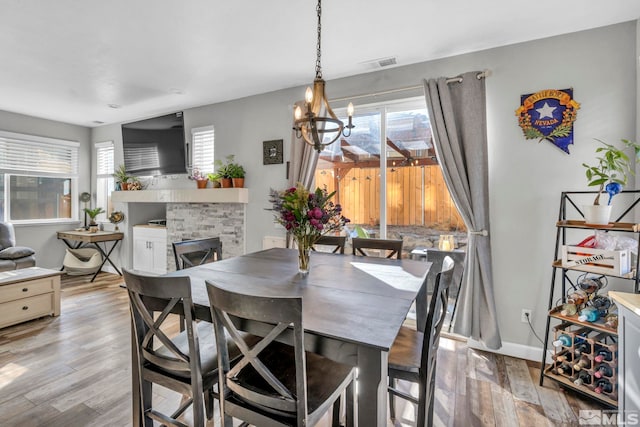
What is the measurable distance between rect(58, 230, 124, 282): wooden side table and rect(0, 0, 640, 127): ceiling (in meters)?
2.28

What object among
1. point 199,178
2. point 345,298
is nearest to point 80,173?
point 199,178

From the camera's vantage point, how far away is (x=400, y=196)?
10.6 ft

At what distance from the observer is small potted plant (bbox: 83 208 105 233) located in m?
→ 5.36

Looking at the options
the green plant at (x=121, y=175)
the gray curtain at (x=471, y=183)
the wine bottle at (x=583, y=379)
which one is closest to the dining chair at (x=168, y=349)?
the gray curtain at (x=471, y=183)

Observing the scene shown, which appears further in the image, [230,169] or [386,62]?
[230,169]

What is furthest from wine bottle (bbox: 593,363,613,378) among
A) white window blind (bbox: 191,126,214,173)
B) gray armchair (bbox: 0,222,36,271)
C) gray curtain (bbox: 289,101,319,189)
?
gray armchair (bbox: 0,222,36,271)

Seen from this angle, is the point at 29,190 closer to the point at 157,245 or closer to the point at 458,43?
the point at 157,245

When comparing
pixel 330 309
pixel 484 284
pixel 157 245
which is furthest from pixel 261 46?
pixel 157 245

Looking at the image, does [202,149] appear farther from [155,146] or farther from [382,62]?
[382,62]

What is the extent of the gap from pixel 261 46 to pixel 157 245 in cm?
366

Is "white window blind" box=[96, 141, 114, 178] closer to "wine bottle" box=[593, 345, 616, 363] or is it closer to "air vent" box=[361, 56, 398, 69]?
"air vent" box=[361, 56, 398, 69]

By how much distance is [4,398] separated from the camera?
204cm

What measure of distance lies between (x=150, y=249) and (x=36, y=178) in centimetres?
222

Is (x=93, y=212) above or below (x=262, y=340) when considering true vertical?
above
